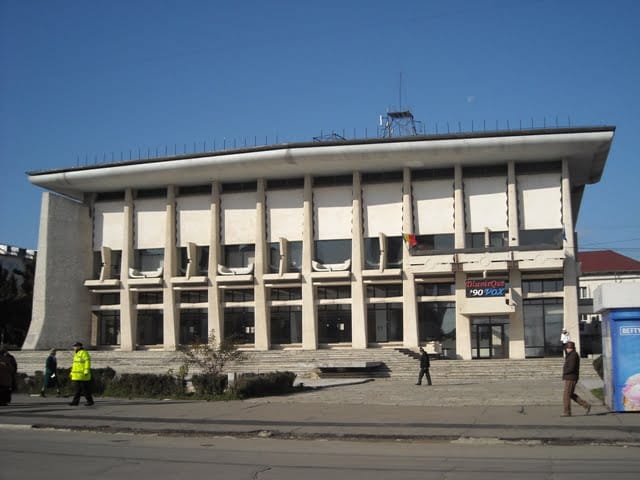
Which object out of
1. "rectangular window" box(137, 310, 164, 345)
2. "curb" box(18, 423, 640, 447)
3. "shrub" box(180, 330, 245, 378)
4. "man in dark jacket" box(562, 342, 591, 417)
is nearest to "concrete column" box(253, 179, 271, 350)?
"rectangular window" box(137, 310, 164, 345)

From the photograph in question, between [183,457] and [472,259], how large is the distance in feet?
113

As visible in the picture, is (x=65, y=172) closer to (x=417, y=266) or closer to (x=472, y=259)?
(x=417, y=266)

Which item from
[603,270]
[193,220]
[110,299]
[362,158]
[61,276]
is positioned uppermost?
[362,158]

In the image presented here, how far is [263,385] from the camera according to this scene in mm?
24188

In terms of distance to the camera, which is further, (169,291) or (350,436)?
(169,291)

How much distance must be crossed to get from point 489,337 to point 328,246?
12.2 meters

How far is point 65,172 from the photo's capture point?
5222 cm

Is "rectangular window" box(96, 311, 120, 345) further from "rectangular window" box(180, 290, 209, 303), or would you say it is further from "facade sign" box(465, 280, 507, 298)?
"facade sign" box(465, 280, 507, 298)

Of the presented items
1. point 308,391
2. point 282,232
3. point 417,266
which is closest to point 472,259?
point 417,266

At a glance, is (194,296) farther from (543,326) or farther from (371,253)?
(543,326)

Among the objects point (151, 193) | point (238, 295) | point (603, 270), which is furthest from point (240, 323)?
point (603, 270)

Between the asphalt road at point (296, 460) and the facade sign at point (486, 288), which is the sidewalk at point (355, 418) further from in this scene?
the facade sign at point (486, 288)

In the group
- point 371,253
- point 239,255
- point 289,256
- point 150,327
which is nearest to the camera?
point 371,253

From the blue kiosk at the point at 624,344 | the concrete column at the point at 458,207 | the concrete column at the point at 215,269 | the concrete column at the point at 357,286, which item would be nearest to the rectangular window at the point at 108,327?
the concrete column at the point at 215,269
